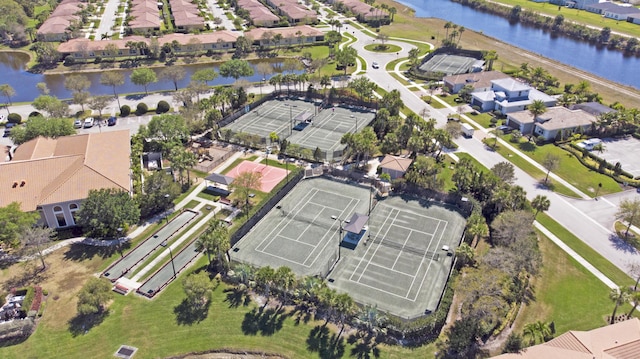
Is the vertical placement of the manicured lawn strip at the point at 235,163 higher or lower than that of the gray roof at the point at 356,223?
lower

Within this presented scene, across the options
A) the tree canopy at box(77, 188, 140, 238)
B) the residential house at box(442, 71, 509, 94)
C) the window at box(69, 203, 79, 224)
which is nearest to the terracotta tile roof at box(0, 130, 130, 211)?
the window at box(69, 203, 79, 224)

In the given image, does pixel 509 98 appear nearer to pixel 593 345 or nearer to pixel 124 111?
pixel 593 345

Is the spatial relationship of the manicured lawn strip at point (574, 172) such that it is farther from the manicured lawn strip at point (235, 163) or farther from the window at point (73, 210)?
the window at point (73, 210)

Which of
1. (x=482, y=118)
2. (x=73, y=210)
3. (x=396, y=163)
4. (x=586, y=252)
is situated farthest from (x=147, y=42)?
(x=586, y=252)

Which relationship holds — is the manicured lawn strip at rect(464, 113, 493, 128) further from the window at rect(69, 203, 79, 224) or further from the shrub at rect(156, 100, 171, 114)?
the window at rect(69, 203, 79, 224)

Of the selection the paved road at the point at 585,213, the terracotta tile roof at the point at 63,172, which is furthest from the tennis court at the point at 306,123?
the terracotta tile roof at the point at 63,172
